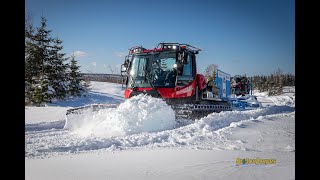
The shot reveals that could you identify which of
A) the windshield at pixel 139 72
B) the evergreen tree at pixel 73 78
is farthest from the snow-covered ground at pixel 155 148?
the evergreen tree at pixel 73 78

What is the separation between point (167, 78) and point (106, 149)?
154 inches

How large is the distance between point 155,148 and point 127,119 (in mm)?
1835

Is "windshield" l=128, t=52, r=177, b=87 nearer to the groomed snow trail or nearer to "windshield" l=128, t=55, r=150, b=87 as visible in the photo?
"windshield" l=128, t=55, r=150, b=87

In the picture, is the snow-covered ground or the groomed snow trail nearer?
the snow-covered ground

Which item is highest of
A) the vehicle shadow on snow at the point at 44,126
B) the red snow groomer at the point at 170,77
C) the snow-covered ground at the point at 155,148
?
the red snow groomer at the point at 170,77

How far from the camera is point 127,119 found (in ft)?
19.4

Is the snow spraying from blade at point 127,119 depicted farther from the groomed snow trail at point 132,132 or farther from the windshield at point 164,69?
the windshield at point 164,69

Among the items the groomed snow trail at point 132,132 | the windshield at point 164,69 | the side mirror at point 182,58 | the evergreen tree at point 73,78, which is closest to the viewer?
the groomed snow trail at point 132,132

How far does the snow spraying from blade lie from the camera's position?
5.86 m

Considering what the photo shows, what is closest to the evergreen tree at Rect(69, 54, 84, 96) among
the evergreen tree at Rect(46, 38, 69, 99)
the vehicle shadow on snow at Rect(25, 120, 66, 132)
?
the evergreen tree at Rect(46, 38, 69, 99)

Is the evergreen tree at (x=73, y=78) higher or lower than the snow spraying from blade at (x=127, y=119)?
higher

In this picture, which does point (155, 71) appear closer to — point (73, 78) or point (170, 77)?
point (170, 77)

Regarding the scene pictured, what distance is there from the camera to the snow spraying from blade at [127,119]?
19.2 ft

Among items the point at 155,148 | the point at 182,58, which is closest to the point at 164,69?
the point at 182,58
